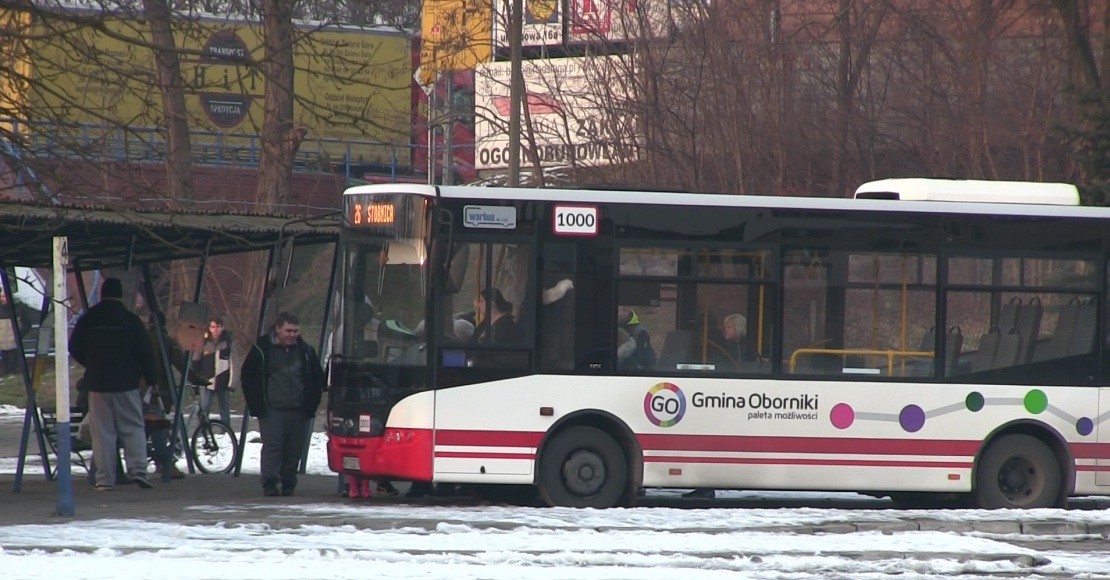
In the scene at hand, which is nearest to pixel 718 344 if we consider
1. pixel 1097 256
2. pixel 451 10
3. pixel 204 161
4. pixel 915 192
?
pixel 915 192

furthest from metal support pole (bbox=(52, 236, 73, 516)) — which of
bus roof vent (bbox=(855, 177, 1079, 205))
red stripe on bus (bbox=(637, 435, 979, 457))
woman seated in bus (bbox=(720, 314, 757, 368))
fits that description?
bus roof vent (bbox=(855, 177, 1079, 205))

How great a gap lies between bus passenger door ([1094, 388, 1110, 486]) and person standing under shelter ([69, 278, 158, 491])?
8.44 meters

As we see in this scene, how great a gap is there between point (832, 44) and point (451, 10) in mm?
6613

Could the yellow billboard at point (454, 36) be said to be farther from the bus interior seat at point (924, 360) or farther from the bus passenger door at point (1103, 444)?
the bus passenger door at point (1103, 444)

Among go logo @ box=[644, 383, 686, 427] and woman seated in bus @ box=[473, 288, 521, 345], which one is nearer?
woman seated in bus @ box=[473, 288, 521, 345]

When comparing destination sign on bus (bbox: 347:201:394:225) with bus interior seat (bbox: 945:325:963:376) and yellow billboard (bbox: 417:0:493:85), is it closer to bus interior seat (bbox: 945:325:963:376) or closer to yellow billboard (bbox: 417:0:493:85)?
bus interior seat (bbox: 945:325:963:376)

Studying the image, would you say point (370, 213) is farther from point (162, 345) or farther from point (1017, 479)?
point (1017, 479)

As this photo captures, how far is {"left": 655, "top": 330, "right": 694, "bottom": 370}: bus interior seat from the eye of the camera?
45.2 ft

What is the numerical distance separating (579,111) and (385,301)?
17360mm

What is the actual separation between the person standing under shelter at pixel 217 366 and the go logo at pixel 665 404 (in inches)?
244

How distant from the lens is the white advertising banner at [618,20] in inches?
1144

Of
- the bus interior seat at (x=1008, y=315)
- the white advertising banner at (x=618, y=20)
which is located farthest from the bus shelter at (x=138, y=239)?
the white advertising banner at (x=618, y=20)

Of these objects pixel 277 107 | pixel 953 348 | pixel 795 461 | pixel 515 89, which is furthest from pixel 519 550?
pixel 515 89

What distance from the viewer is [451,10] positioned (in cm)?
2792
